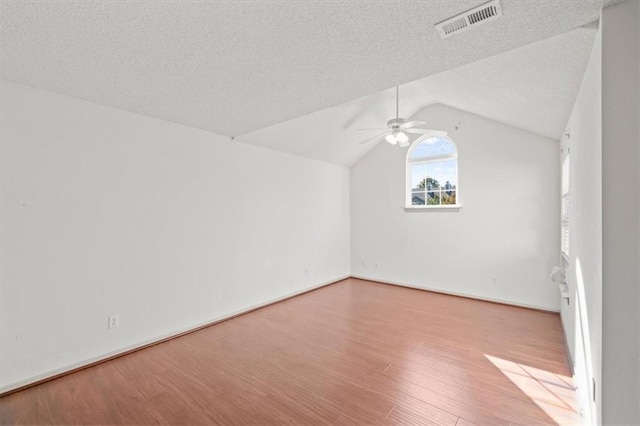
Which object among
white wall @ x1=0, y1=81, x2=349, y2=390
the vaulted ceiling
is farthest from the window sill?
white wall @ x1=0, y1=81, x2=349, y2=390

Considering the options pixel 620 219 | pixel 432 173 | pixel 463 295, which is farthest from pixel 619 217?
pixel 432 173

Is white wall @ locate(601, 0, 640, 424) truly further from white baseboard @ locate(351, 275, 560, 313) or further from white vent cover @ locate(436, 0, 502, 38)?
white baseboard @ locate(351, 275, 560, 313)

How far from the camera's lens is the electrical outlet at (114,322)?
2.80 meters

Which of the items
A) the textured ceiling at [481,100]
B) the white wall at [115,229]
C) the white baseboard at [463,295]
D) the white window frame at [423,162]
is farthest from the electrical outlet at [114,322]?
the white window frame at [423,162]

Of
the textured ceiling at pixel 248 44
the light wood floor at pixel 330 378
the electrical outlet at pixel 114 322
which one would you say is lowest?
the light wood floor at pixel 330 378

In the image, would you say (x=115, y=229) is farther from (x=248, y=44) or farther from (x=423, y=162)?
(x=423, y=162)

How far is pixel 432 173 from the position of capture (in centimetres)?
534

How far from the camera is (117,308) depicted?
2855mm

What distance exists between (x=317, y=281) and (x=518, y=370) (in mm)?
3477

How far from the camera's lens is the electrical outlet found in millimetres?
2803

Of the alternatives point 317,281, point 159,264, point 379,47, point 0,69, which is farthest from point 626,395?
point 317,281

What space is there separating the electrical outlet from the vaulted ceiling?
2.09 m

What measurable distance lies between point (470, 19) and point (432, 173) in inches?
161

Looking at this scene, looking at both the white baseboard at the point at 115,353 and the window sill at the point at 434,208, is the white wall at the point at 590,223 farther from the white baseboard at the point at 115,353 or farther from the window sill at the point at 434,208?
the white baseboard at the point at 115,353
